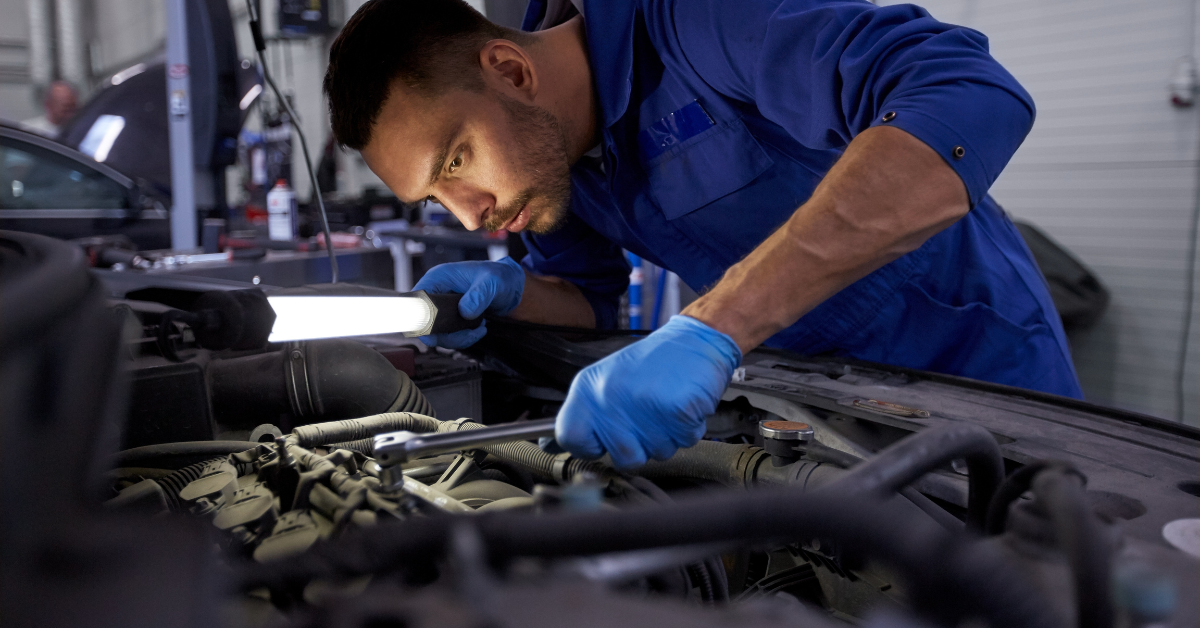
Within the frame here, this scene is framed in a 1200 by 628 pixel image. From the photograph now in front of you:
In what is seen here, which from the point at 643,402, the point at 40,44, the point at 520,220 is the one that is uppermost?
the point at 40,44

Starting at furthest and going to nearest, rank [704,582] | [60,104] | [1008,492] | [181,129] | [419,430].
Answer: [60,104], [181,129], [419,430], [704,582], [1008,492]

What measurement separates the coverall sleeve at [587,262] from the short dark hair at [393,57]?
0.54 meters

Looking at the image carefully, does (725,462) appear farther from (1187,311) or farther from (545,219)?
(1187,311)

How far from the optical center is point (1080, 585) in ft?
1.33

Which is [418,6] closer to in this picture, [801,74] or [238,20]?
[801,74]

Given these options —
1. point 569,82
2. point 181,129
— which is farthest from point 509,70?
point 181,129

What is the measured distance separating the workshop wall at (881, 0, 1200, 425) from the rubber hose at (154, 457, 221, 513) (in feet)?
11.7

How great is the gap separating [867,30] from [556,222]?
0.77 meters

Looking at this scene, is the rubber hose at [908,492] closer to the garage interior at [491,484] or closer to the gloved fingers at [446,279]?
the garage interior at [491,484]

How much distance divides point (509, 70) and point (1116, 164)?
2.94 meters

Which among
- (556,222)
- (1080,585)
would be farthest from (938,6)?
(1080,585)

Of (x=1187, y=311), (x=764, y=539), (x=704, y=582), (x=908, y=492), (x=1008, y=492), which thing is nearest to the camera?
(x=764, y=539)

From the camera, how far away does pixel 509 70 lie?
1415 millimetres

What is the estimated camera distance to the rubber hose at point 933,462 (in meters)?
0.54
